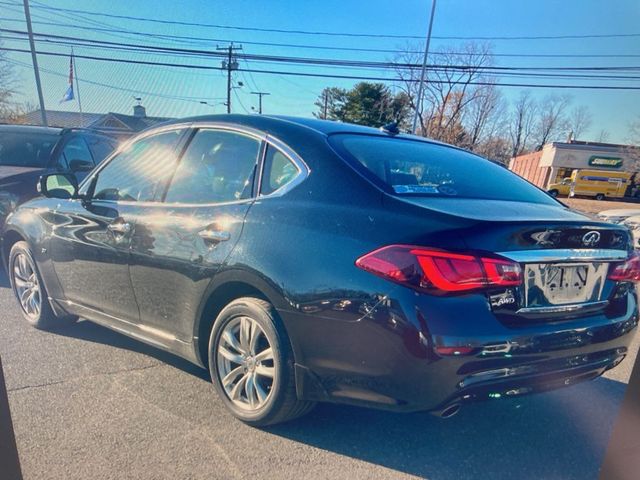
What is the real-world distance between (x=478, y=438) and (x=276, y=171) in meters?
1.89

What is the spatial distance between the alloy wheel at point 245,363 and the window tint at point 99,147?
576cm

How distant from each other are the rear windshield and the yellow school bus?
45.4 m

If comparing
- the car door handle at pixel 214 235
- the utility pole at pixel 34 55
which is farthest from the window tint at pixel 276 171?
the utility pole at pixel 34 55

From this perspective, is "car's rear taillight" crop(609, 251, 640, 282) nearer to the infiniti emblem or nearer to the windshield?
the infiniti emblem

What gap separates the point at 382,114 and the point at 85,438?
107 feet

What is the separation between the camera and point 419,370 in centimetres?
186

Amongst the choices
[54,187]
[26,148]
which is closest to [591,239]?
[54,187]

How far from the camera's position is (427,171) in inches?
108

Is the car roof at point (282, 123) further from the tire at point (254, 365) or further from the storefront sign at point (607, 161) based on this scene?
the storefront sign at point (607, 161)

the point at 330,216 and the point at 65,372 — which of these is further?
the point at 65,372

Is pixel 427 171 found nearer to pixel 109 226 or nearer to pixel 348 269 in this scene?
pixel 348 269

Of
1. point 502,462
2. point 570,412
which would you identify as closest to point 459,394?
point 502,462

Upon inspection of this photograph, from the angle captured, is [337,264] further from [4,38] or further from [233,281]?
[4,38]

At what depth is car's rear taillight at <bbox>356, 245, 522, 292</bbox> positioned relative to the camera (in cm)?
184
